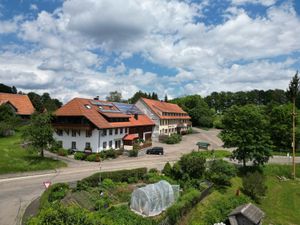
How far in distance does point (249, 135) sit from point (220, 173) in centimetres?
862

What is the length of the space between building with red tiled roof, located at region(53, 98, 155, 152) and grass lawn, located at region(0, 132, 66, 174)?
7292mm

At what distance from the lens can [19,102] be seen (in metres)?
76.6

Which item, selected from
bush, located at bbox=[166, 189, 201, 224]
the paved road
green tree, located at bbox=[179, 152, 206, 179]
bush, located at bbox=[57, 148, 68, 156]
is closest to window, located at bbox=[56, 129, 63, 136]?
bush, located at bbox=[57, 148, 68, 156]

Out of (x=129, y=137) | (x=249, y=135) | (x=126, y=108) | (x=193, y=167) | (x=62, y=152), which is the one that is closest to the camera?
(x=193, y=167)

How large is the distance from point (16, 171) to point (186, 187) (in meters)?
21.3

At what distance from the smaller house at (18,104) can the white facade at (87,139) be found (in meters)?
29.1

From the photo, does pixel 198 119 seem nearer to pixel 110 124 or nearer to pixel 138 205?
pixel 110 124

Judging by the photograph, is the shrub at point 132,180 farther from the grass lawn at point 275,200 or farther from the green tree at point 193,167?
the grass lawn at point 275,200

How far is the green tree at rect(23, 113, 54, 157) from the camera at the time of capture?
1501 inches

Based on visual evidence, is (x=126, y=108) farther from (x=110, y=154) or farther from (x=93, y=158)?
(x=93, y=158)

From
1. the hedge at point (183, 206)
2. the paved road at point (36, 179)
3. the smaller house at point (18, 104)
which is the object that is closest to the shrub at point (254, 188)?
the hedge at point (183, 206)

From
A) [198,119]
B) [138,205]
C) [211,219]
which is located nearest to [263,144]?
[211,219]

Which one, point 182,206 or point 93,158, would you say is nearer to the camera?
point 182,206

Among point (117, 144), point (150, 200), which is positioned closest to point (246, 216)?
point (150, 200)
